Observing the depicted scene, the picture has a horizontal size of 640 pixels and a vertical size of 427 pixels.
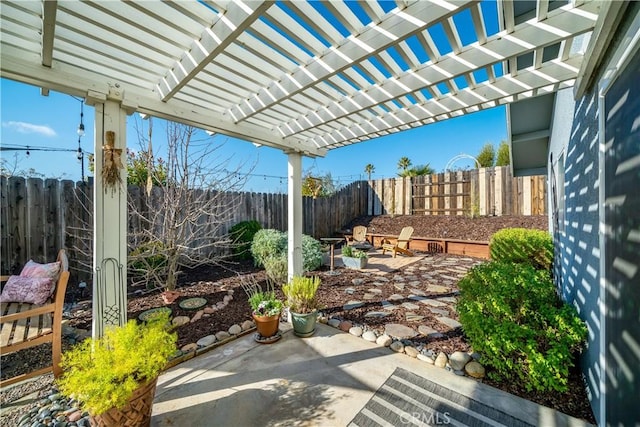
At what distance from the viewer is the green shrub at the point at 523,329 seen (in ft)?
6.18

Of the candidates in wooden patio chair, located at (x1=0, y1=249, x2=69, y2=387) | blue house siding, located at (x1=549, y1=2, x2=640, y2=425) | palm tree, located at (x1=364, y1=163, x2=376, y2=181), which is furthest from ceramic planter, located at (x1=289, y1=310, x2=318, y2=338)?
palm tree, located at (x1=364, y1=163, x2=376, y2=181)

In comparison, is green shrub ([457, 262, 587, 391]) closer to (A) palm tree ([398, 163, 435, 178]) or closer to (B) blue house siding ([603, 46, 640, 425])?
(B) blue house siding ([603, 46, 640, 425])

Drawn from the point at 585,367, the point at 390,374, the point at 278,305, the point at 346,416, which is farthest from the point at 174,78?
the point at 585,367

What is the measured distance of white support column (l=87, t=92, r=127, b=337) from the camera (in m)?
2.03

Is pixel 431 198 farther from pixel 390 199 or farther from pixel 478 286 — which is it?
pixel 478 286

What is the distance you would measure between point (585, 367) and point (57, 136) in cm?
965

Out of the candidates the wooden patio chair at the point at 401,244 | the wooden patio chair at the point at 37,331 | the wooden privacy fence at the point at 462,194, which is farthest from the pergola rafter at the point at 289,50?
the wooden privacy fence at the point at 462,194

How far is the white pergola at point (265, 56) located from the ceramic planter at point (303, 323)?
5.44 ft

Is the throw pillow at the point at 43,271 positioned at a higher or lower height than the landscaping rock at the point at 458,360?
higher

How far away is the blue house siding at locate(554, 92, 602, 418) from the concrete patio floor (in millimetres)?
498

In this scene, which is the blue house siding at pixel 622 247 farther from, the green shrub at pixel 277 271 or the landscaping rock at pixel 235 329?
the green shrub at pixel 277 271

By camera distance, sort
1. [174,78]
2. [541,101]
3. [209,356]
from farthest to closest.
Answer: [541,101] → [209,356] → [174,78]

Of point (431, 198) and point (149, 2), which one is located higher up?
point (149, 2)

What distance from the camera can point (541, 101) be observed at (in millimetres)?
4137
